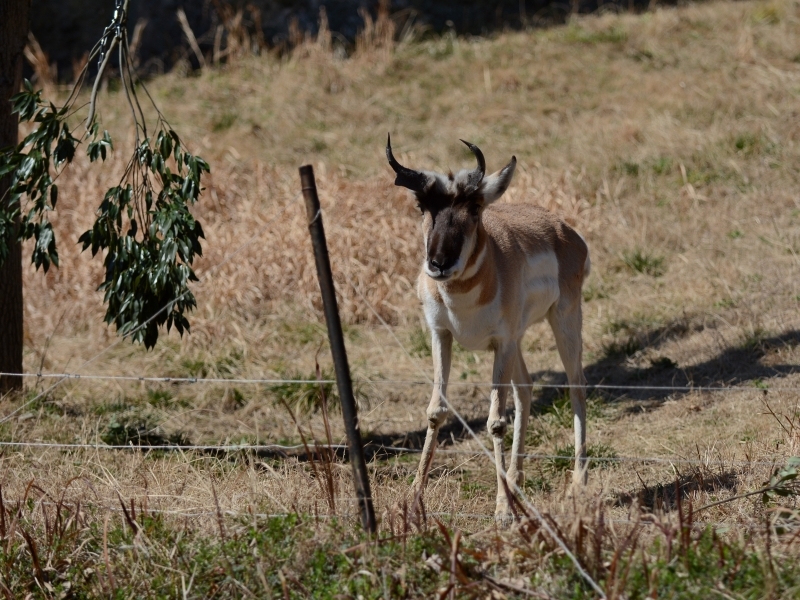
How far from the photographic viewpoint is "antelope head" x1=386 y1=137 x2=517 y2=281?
17.9ft

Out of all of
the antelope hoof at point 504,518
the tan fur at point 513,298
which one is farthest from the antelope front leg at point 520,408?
the antelope hoof at point 504,518

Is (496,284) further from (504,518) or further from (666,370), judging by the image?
(666,370)

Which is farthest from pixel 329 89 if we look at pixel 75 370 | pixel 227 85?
pixel 75 370

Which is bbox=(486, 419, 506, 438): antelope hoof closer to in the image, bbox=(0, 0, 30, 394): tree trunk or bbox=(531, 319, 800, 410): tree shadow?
bbox=(531, 319, 800, 410): tree shadow

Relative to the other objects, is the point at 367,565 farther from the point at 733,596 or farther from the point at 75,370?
the point at 75,370

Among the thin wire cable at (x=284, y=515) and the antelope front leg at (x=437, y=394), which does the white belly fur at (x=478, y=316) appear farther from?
the thin wire cable at (x=284, y=515)

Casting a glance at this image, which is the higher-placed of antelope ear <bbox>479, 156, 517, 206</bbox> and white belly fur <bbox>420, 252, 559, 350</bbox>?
antelope ear <bbox>479, 156, 517, 206</bbox>

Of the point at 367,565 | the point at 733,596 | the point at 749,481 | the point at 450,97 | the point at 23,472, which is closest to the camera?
the point at 733,596

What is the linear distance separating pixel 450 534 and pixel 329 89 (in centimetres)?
1233

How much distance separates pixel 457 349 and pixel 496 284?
3267 mm

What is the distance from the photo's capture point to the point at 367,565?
13.8ft

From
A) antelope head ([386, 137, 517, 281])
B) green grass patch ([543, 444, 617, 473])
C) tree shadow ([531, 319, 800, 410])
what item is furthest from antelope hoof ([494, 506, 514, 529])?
tree shadow ([531, 319, 800, 410])

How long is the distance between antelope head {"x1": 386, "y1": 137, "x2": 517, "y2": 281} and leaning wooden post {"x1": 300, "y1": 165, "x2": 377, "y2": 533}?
1.24 meters

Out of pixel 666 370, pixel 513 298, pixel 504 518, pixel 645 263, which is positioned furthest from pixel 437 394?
pixel 645 263
